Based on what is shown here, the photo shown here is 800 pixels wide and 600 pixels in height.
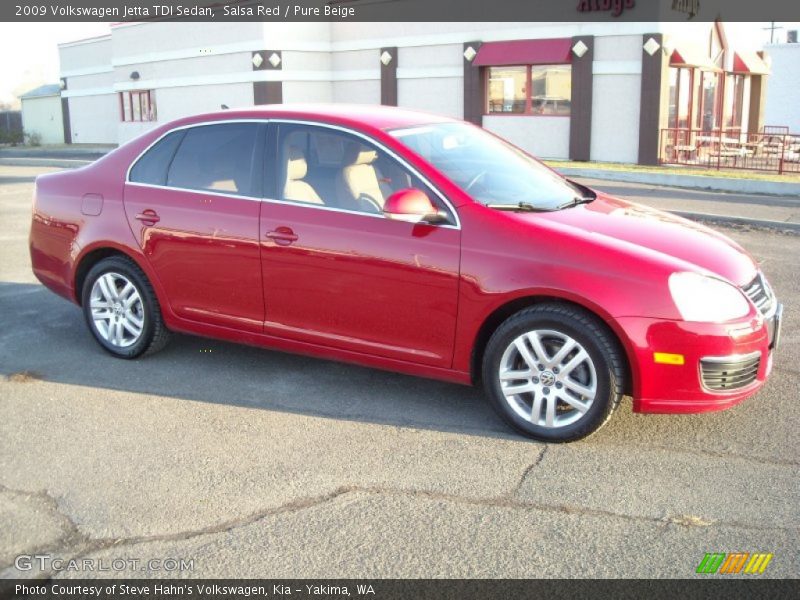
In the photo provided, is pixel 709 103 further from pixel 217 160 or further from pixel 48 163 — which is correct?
pixel 217 160

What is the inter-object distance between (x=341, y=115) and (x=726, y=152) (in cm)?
1845

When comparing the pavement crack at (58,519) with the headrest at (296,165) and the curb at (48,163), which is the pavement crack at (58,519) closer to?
the headrest at (296,165)

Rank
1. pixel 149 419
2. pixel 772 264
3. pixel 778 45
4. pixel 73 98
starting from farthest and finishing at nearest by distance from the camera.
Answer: pixel 73 98 < pixel 778 45 < pixel 772 264 < pixel 149 419

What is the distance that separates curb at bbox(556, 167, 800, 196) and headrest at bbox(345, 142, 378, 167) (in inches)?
535

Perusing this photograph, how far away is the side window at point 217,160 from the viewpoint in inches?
222

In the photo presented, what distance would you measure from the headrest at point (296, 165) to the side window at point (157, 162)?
954mm

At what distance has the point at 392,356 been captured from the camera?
513 cm

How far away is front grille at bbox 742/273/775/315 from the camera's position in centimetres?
476

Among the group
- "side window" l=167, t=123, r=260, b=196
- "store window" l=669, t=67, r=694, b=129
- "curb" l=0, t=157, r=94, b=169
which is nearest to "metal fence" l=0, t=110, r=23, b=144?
"curb" l=0, t=157, r=94, b=169

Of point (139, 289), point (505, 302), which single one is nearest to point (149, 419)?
point (139, 289)

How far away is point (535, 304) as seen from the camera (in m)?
4.75

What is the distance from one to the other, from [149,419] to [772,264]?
7111 millimetres

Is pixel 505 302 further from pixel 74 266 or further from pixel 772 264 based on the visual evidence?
pixel 772 264

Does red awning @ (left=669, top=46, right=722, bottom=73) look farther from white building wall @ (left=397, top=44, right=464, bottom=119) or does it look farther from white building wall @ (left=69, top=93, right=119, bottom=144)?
white building wall @ (left=69, top=93, right=119, bottom=144)
